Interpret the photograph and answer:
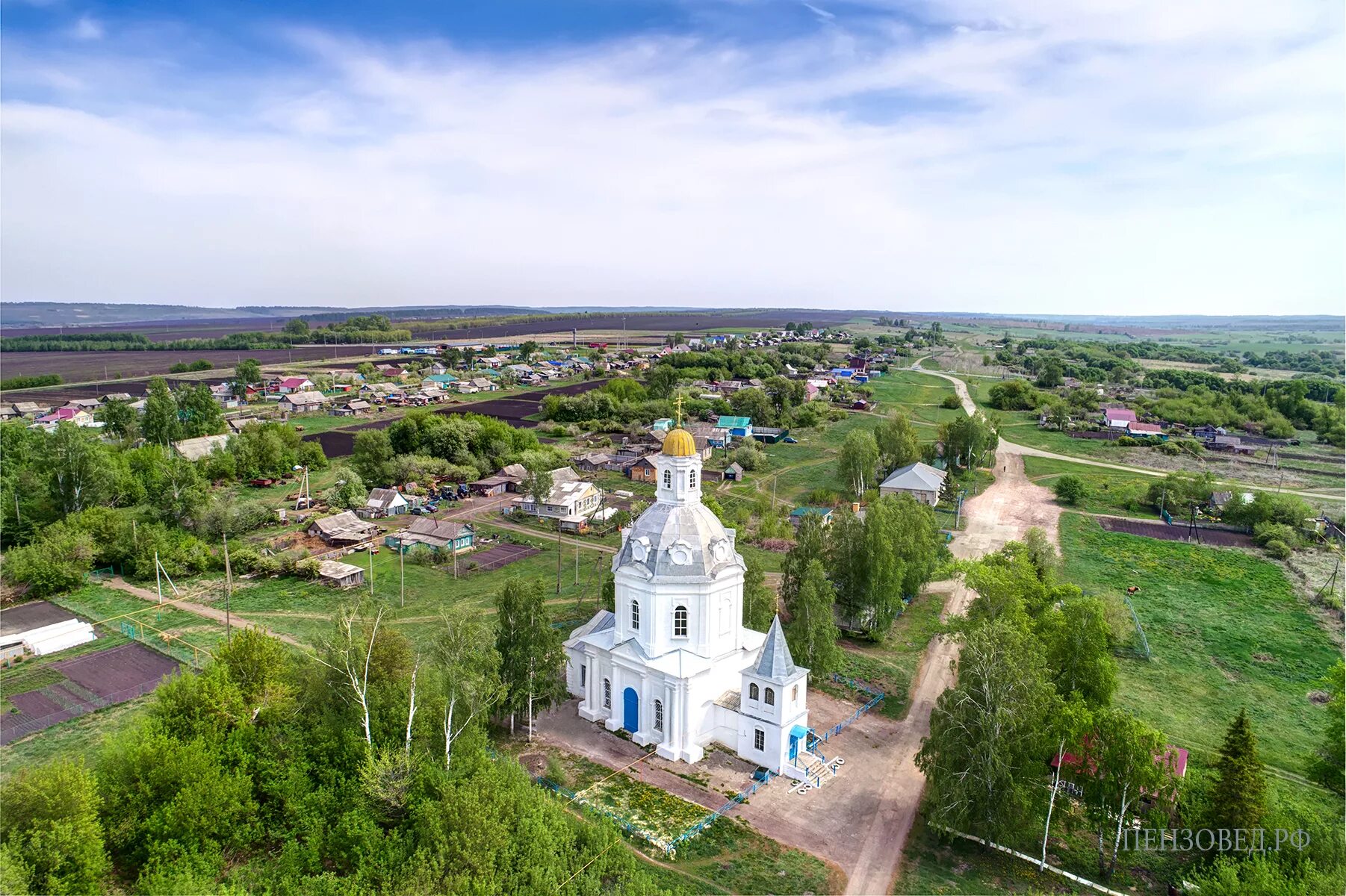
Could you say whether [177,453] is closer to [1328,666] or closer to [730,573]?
[730,573]

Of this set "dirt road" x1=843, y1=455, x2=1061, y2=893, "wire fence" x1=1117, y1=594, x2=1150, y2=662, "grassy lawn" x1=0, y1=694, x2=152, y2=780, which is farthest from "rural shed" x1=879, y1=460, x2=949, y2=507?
"grassy lawn" x1=0, y1=694, x2=152, y2=780

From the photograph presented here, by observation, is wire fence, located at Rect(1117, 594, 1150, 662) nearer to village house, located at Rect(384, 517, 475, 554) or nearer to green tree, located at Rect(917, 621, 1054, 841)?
green tree, located at Rect(917, 621, 1054, 841)

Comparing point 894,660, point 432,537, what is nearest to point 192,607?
point 432,537

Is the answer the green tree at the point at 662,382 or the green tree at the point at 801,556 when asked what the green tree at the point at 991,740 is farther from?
the green tree at the point at 662,382

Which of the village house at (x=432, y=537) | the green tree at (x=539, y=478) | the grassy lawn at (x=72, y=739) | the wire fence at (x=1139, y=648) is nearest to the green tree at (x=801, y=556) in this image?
the wire fence at (x=1139, y=648)

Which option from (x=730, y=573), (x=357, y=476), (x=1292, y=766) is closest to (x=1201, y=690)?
(x=1292, y=766)

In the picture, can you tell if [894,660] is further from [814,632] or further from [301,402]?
[301,402]
